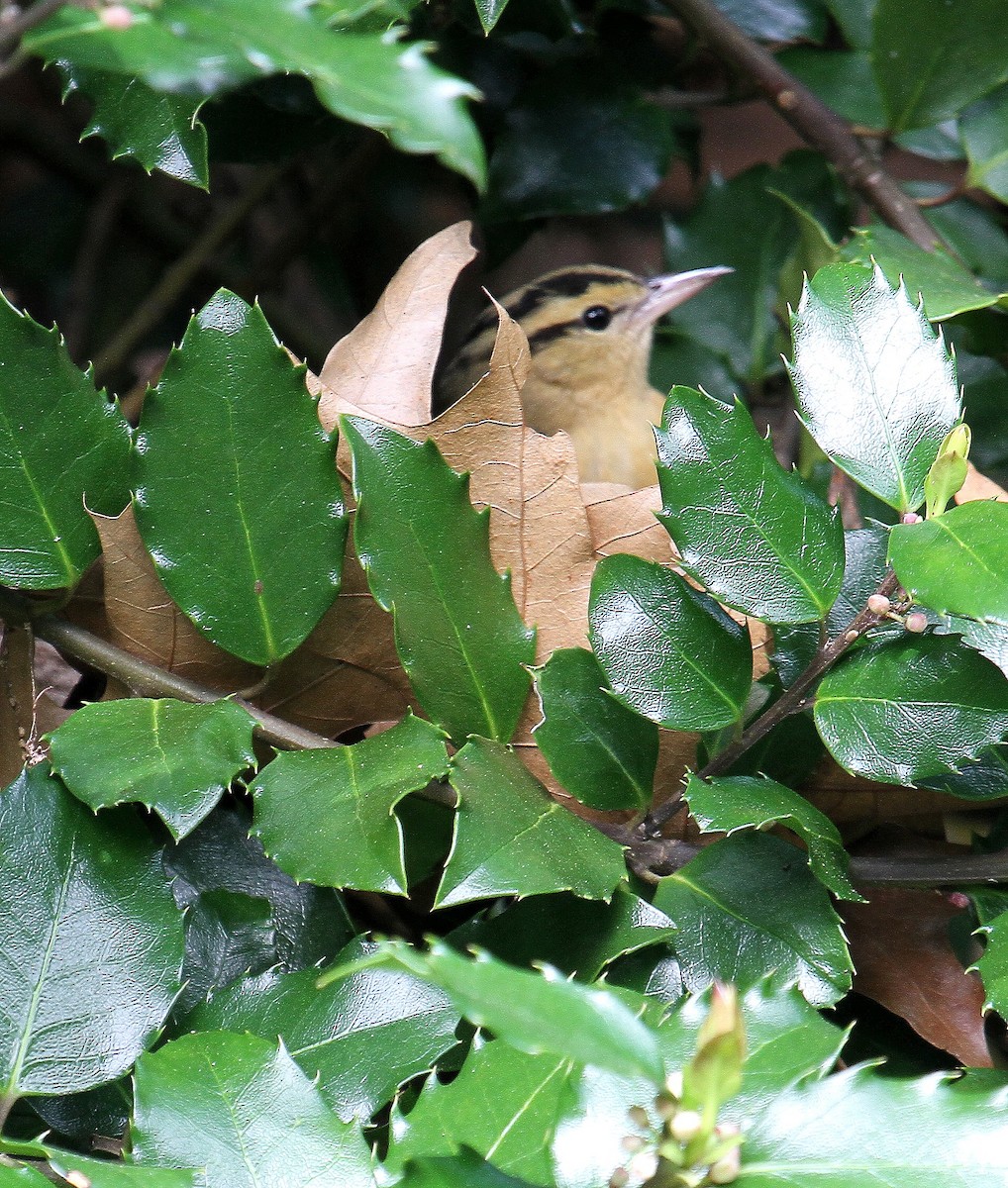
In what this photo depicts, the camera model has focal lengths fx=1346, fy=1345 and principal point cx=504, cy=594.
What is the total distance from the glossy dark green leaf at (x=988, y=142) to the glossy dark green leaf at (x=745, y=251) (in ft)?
0.98

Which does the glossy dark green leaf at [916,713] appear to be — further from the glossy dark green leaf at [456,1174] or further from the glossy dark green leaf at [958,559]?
the glossy dark green leaf at [456,1174]

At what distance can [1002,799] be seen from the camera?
3.57 feet

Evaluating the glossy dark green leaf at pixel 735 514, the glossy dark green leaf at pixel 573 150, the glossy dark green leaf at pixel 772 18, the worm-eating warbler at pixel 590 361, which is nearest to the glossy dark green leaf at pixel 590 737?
the glossy dark green leaf at pixel 735 514

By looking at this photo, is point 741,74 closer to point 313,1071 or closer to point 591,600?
point 591,600

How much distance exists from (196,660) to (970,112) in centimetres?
122

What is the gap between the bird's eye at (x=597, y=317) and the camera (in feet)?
8.57

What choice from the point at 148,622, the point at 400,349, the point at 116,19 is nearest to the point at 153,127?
the point at 400,349

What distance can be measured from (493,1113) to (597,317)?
2030 mm

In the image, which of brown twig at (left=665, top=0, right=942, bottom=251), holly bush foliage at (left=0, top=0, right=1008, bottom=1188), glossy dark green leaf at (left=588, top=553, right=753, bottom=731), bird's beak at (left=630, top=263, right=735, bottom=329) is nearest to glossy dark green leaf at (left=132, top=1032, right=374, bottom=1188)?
holly bush foliage at (left=0, top=0, right=1008, bottom=1188)

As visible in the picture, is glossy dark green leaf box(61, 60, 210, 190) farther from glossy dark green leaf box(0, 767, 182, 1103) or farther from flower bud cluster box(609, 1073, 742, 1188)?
flower bud cluster box(609, 1073, 742, 1188)

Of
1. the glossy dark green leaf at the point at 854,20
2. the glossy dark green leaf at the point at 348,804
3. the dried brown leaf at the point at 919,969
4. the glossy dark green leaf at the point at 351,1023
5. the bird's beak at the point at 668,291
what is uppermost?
the glossy dark green leaf at the point at 854,20

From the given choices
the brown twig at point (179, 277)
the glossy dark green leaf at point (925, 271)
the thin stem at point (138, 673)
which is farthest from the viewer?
the brown twig at point (179, 277)

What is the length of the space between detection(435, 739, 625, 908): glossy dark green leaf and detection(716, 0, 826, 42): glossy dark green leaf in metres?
1.26

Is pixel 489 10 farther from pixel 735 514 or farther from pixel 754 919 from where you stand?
pixel 754 919
